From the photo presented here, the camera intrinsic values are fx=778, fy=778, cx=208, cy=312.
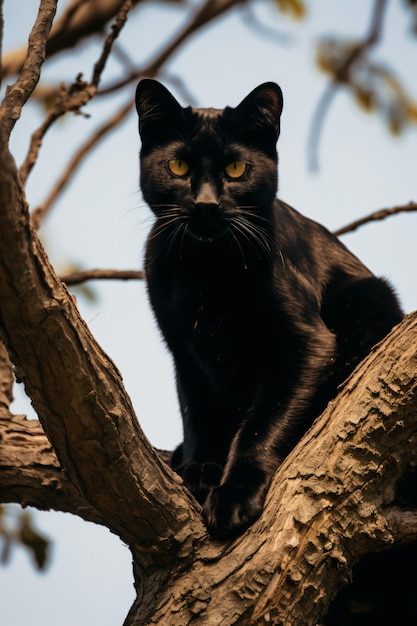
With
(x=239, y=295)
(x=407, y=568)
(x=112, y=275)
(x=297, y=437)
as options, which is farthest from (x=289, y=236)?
(x=407, y=568)

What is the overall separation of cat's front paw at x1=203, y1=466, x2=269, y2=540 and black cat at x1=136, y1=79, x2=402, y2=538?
0.16 metres

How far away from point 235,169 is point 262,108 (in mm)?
342

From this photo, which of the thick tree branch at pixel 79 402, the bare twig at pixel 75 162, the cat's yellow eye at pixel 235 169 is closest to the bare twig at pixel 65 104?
the bare twig at pixel 75 162

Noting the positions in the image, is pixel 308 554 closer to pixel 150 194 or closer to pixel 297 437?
pixel 297 437

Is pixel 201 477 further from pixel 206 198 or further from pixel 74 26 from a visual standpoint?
pixel 74 26

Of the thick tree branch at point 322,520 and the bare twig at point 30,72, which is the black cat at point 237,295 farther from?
the bare twig at point 30,72

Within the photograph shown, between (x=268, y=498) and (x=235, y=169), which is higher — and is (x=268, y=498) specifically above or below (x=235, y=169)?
below

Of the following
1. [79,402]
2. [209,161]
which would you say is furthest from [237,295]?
[79,402]

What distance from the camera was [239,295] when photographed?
3.28 metres

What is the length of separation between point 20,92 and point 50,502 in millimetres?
1800

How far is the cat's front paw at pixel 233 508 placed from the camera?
8.73 ft

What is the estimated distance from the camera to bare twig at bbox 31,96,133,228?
4.46 m

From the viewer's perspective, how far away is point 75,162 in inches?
194

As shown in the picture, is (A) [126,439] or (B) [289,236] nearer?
(A) [126,439]
